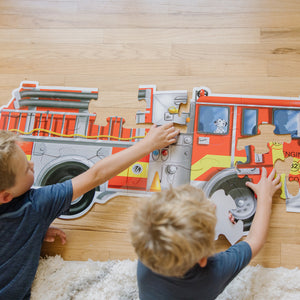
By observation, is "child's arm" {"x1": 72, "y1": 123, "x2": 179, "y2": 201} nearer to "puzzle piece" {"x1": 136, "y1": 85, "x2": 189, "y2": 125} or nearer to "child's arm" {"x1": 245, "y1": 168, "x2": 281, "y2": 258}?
"puzzle piece" {"x1": 136, "y1": 85, "x2": 189, "y2": 125}

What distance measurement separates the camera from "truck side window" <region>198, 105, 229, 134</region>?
3.33 feet

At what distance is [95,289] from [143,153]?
451 mm

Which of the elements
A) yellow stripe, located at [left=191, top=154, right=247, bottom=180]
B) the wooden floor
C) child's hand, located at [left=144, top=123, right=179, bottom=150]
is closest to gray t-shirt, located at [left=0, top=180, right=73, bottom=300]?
the wooden floor

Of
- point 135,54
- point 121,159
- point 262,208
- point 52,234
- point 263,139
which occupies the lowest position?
point 52,234

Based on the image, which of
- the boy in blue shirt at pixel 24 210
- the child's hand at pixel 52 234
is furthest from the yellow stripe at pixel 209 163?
the child's hand at pixel 52 234

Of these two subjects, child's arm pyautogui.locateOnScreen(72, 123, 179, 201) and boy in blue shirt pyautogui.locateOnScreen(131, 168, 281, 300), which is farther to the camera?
child's arm pyautogui.locateOnScreen(72, 123, 179, 201)

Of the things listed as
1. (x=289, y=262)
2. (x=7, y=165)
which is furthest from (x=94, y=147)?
(x=289, y=262)

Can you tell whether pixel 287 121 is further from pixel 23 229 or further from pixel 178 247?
pixel 23 229

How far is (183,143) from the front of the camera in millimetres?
1022

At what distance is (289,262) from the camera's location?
94 cm

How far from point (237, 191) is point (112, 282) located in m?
0.49

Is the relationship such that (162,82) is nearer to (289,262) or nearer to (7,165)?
(7,165)

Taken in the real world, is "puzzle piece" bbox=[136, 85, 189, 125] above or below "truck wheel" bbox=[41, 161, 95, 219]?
above

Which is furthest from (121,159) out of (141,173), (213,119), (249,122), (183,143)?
(249,122)
